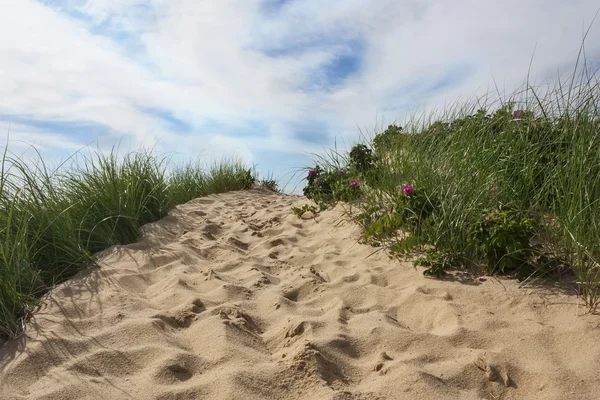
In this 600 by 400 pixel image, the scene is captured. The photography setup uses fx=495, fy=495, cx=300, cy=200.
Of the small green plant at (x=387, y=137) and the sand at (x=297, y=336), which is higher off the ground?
the small green plant at (x=387, y=137)

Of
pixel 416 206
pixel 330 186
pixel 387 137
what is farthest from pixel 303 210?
pixel 416 206

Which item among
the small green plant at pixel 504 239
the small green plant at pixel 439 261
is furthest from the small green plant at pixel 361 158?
the small green plant at pixel 504 239

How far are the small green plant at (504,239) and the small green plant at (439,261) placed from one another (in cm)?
18

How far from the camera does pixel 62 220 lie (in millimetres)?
3555

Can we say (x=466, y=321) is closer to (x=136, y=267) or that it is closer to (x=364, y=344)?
(x=364, y=344)

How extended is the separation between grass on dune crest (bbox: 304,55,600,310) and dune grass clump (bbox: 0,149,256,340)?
2.07 meters

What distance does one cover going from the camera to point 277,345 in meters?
2.48

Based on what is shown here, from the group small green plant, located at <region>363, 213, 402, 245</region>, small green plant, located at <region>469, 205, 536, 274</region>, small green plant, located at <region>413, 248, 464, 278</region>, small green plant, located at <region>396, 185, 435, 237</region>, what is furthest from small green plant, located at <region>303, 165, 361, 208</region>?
small green plant, located at <region>469, 205, 536, 274</region>

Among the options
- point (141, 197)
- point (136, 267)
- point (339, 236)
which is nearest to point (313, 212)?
point (339, 236)

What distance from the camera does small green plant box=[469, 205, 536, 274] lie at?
9.76ft

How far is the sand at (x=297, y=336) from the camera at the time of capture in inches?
81.6

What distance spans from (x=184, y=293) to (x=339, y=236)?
184 centimetres

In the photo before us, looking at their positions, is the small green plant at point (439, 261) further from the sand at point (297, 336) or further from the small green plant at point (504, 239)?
the small green plant at point (504, 239)

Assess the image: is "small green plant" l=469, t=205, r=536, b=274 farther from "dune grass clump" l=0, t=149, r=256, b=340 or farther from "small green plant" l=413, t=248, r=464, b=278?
"dune grass clump" l=0, t=149, r=256, b=340
